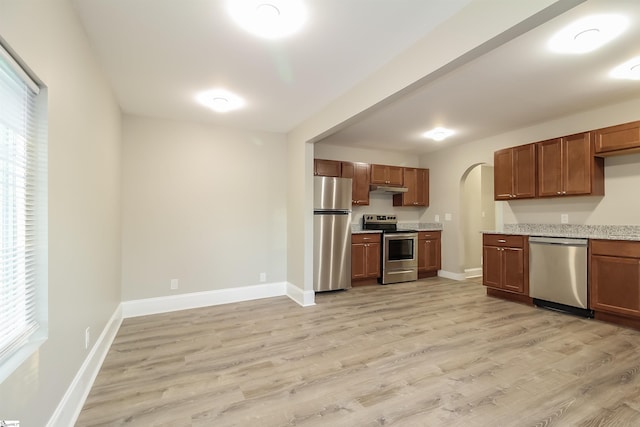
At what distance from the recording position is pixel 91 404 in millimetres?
1826

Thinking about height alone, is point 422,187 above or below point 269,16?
below

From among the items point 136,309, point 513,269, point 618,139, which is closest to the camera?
point 618,139

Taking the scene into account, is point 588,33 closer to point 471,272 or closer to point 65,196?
point 65,196

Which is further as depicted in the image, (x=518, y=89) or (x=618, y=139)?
(x=618, y=139)

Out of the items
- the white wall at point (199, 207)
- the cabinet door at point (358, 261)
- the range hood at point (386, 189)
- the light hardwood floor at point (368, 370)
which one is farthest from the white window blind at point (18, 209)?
the range hood at point (386, 189)

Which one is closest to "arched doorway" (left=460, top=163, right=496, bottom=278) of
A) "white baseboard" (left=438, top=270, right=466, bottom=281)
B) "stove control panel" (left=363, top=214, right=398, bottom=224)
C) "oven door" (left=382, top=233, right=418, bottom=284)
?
"white baseboard" (left=438, top=270, right=466, bottom=281)

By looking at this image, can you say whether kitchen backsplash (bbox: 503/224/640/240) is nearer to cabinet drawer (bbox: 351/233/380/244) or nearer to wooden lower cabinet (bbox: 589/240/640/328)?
wooden lower cabinet (bbox: 589/240/640/328)

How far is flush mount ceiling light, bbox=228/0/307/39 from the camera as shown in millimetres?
1731

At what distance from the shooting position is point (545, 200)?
419cm

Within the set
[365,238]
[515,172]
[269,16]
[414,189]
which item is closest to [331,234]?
[365,238]

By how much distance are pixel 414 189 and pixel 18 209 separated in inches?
223

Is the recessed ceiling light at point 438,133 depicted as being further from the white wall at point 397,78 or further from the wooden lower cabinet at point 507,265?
the white wall at point 397,78

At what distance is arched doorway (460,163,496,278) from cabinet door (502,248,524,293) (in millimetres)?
1344

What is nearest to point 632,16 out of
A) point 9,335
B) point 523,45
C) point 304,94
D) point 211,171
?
point 523,45
